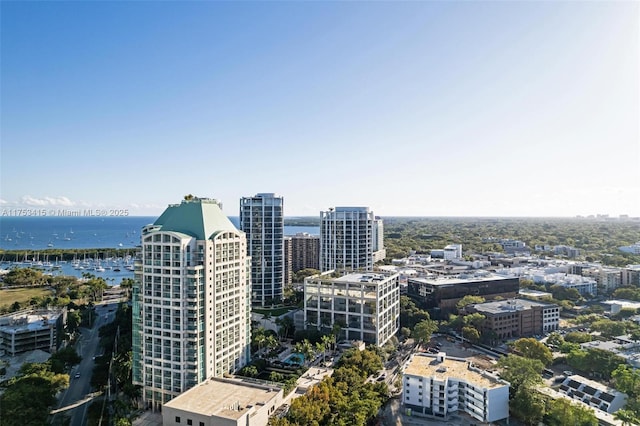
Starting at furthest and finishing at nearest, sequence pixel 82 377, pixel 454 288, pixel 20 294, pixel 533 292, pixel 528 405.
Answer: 1. pixel 20 294
2. pixel 533 292
3. pixel 454 288
4. pixel 82 377
5. pixel 528 405

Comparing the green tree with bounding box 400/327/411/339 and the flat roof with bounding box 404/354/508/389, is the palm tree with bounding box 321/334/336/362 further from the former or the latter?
the green tree with bounding box 400/327/411/339

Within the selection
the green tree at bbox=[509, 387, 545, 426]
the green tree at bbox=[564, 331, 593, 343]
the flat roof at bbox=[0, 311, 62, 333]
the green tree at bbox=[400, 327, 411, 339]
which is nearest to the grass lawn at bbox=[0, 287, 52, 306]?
the flat roof at bbox=[0, 311, 62, 333]

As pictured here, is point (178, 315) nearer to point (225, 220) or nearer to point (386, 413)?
point (225, 220)

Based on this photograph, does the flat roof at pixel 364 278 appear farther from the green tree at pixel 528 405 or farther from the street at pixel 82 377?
the street at pixel 82 377

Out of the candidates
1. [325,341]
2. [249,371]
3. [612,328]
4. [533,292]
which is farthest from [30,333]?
[533,292]

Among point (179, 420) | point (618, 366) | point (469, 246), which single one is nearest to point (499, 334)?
point (618, 366)

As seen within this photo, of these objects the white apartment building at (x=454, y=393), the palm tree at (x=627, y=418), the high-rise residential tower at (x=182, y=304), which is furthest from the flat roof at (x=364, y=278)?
the palm tree at (x=627, y=418)

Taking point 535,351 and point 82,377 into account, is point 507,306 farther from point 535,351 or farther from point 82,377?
point 82,377

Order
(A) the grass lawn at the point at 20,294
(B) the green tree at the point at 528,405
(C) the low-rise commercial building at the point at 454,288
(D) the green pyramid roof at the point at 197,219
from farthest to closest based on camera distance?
1. (A) the grass lawn at the point at 20,294
2. (C) the low-rise commercial building at the point at 454,288
3. (D) the green pyramid roof at the point at 197,219
4. (B) the green tree at the point at 528,405
